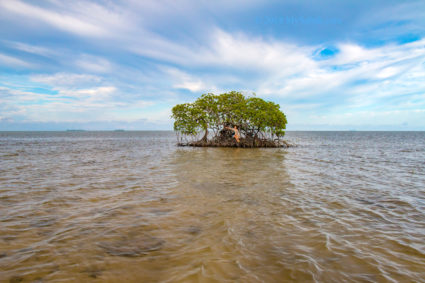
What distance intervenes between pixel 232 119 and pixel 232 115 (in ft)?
2.21

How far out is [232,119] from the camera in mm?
37156

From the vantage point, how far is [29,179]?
11.6m

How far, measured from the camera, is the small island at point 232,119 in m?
35.9

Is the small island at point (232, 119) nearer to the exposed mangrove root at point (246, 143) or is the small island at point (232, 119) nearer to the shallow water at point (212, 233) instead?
the exposed mangrove root at point (246, 143)

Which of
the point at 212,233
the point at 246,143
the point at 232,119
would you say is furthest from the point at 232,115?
the point at 212,233

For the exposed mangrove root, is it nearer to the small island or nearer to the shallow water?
the small island

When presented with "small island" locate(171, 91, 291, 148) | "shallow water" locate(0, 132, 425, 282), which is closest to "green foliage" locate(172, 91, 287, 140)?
"small island" locate(171, 91, 291, 148)

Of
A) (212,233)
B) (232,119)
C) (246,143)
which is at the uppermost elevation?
(232,119)

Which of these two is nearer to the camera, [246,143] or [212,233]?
[212,233]

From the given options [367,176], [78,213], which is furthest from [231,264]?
[367,176]

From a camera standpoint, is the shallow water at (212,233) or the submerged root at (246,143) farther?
the submerged root at (246,143)

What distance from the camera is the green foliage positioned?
3578 centimetres

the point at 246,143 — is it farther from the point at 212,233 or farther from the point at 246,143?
the point at 212,233

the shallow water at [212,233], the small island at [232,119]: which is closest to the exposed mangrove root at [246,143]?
the small island at [232,119]
